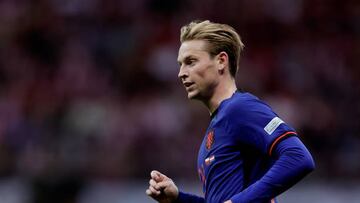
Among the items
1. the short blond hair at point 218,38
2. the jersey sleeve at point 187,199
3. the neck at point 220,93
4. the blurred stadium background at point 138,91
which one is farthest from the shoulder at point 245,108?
the blurred stadium background at point 138,91

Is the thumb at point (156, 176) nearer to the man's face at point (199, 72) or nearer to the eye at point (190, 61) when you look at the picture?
the man's face at point (199, 72)

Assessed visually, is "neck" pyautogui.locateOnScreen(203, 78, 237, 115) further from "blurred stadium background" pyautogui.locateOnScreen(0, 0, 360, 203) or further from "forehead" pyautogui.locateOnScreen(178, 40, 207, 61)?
"blurred stadium background" pyautogui.locateOnScreen(0, 0, 360, 203)

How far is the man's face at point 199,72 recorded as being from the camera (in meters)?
5.29

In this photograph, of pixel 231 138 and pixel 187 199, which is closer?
pixel 231 138

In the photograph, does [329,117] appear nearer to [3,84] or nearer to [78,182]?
[78,182]

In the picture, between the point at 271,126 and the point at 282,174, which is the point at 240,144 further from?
the point at 282,174

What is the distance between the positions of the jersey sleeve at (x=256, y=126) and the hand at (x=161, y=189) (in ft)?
1.98

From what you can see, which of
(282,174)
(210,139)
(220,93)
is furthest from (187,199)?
(282,174)

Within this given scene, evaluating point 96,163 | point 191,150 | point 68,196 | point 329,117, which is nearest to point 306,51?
point 329,117

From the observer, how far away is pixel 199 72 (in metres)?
5.29

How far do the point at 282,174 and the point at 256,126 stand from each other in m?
0.31

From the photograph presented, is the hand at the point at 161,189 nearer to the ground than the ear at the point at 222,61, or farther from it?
nearer to the ground

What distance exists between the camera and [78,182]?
11492 mm

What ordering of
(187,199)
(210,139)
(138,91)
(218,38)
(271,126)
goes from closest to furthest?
(271,126) < (210,139) < (218,38) < (187,199) < (138,91)
